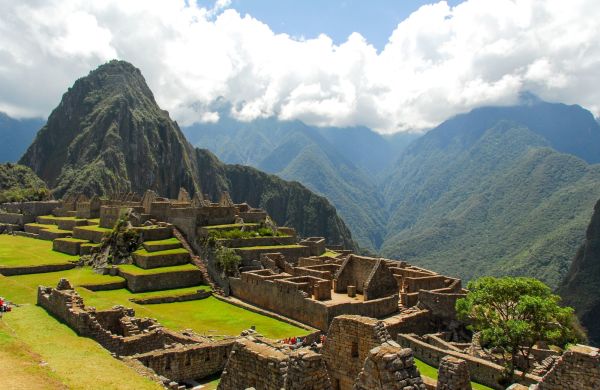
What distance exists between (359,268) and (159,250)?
14.0m

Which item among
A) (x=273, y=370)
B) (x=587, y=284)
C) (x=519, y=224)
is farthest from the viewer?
(x=519, y=224)

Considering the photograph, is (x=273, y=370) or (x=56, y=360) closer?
(x=273, y=370)

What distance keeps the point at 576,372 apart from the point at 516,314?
39.9ft

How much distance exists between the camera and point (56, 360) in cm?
1162

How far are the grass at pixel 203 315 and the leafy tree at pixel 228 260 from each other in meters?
2.55

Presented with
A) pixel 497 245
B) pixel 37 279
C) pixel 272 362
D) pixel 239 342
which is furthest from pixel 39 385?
pixel 497 245

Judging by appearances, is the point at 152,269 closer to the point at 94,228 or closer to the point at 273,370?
the point at 94,228

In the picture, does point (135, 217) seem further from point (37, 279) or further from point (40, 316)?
point (40, 316)

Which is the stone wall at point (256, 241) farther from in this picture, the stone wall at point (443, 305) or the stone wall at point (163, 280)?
the stone wall at point (443, 305)

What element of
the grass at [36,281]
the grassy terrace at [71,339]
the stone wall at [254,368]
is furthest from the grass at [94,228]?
the stone wall at [254,368]

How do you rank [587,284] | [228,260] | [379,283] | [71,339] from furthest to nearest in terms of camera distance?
[587,284] → [228,260] → [379,283] → [71,339]

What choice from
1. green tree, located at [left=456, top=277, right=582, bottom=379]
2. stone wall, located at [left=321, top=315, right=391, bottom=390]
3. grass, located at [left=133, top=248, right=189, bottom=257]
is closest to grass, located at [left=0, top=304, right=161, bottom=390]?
stone wall, located at [left=321, top=315, right=391, bottom=390]

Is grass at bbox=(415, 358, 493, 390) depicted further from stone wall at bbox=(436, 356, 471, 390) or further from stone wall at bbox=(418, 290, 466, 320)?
stone wall at bbox=(436, 356, 471, 390)

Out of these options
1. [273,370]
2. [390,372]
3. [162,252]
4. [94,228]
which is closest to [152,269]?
[162,252]
